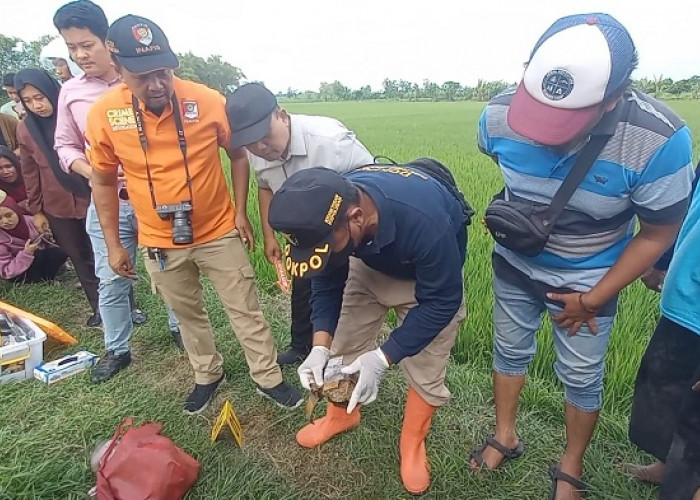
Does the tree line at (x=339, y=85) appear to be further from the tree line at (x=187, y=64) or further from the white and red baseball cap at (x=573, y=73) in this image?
the white and red baseball cap at (x=573, y=73)

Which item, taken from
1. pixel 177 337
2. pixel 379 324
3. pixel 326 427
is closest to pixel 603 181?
pixel 379 324

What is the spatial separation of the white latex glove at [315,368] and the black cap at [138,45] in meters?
1.20

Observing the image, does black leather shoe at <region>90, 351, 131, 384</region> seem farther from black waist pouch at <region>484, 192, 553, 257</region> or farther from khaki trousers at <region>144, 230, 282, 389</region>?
black waist pouch at <region>484, 192, 553, 257</region>

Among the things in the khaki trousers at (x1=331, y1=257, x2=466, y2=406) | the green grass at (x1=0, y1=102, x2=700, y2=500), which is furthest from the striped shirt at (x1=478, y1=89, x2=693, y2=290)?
the green grass at (x1=0, y1=102, x2=700, y2=500)

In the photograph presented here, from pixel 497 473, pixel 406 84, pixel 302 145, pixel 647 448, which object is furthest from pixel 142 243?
pixel 406 84

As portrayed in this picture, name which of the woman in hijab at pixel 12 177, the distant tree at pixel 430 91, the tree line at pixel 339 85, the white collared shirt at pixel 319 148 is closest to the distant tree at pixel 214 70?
the tree line at pixel 339 85

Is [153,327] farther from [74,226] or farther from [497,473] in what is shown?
[497,473]

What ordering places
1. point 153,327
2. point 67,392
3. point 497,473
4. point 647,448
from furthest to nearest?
1. point 153,327
2. point 67,392
3. point 497,473
4. point 647,448

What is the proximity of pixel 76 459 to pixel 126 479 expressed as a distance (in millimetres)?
433

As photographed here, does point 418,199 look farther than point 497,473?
No

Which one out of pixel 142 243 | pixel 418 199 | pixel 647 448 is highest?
pixel 418 199

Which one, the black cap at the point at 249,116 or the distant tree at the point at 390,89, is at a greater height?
the black cap at the point at 249,116

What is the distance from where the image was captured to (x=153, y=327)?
321cm

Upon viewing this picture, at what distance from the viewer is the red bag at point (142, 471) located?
1771 mm
